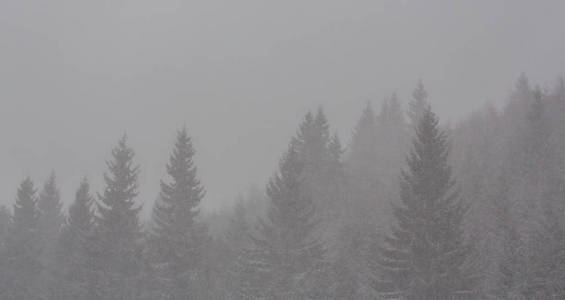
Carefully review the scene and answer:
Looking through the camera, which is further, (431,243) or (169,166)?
(169,166)

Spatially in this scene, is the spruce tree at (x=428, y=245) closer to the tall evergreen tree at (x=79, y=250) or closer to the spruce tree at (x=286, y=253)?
the spruce tree at (x=286, y=253)

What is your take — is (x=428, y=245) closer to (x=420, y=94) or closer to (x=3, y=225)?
(x=3, y=225)

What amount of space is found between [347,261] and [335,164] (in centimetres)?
2173

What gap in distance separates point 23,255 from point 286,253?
2974 cm

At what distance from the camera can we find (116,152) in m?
38.9

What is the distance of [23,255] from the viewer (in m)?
42.7

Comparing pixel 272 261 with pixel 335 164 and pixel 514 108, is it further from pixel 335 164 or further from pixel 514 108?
pixel 514 108

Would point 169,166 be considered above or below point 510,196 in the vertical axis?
above

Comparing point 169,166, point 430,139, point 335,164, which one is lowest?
point 430,139

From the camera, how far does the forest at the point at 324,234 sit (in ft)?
77.2

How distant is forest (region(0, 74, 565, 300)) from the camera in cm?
2352

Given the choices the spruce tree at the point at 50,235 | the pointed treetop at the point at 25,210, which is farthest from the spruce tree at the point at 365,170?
the pointed treetop at the point at 25,210

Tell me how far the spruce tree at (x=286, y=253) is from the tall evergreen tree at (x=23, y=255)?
25988 mm

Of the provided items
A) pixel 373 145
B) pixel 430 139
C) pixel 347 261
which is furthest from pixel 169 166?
pixel 373 145
